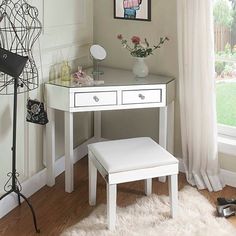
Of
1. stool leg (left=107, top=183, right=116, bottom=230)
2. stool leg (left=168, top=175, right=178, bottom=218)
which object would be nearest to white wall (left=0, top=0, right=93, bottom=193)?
stool leg (left=107, top=183, right=116, bottom=230)

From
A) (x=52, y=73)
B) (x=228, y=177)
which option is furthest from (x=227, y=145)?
(x=52, y=73)

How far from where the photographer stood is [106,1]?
3.45 metres

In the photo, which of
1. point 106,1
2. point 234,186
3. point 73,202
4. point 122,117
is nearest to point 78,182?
point 73,202

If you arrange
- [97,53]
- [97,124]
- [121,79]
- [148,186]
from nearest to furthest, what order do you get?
[148,186]
[121,79]
[97,53]
[97,124]

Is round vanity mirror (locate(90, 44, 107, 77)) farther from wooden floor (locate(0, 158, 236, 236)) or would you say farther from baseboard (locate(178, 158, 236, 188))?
baseboard (locate(178, 158, 236, 188))

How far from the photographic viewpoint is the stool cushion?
8.33 feet

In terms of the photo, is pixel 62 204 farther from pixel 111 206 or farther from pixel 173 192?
pixel 173 192

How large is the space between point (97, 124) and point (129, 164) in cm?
124

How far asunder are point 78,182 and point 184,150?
2.67ft

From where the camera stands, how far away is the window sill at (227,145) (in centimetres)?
317

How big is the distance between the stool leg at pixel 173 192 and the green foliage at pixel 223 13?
1.16 metres

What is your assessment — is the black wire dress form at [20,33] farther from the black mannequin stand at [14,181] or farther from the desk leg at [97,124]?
the desk leg at [97,124]

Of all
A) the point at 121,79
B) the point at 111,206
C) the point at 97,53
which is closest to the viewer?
the point at 111,206

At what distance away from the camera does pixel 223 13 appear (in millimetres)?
3074
